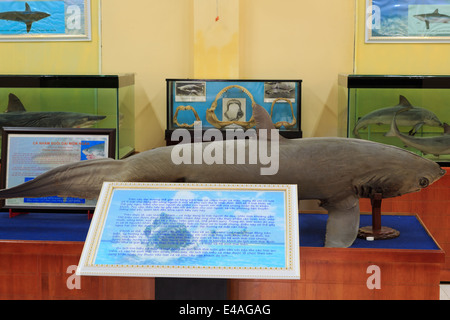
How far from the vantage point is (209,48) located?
22.1ft

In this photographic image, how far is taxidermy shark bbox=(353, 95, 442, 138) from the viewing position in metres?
5.88

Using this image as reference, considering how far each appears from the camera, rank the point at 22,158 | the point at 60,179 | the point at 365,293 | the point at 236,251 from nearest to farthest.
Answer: the point at 236,251 < the point at 365,293 < the point at 60,179 < the point at 22,158

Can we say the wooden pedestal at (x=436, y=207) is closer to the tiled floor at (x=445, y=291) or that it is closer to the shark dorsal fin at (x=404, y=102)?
the tiled floor at (x=445, y=291)

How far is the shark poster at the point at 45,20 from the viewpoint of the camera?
271 inches

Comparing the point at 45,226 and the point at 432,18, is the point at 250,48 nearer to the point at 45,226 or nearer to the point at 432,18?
the point at 432,18

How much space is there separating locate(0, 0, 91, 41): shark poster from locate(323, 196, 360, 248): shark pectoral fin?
4464 millimetres

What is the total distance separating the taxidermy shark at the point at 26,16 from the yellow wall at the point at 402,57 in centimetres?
357

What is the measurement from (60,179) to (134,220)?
0.90m

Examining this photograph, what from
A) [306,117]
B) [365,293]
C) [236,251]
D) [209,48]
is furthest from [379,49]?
[236,251]

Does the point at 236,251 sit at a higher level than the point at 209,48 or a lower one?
lower

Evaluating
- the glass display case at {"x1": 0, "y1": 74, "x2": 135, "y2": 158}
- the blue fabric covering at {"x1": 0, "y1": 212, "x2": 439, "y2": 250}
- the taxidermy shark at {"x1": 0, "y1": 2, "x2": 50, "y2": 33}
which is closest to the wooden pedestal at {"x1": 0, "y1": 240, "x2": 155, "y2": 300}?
the blue fabric covering at {"x1": 0, "y1": 212, "x2": 439, "y2": 250}

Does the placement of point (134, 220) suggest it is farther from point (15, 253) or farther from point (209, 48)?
point (209, 48)

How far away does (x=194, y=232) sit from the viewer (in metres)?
2.78

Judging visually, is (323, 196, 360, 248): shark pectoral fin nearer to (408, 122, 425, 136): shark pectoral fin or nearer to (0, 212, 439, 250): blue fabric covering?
(0, 212, 439, 250): blue fabric covering
